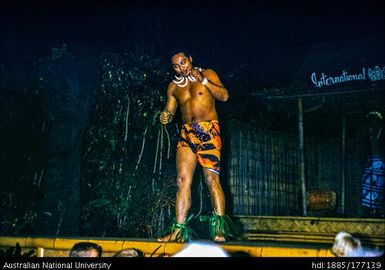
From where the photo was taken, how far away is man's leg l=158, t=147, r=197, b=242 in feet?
16.2

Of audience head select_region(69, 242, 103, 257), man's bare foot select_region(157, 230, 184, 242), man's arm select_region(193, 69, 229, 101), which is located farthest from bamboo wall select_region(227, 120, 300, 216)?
audience head select_region(69, 242, 103, 257)

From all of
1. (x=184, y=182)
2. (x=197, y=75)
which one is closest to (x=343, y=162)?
(x=184, y=182)

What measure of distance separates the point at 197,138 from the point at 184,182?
573 mm

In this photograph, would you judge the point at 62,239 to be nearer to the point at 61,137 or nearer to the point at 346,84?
the point at 61,137

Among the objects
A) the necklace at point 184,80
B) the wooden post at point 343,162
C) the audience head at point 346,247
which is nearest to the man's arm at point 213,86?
the necklace at point 184,80

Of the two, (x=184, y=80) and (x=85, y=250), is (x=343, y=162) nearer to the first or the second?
(x=184, y=80)

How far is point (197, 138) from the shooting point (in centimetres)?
508

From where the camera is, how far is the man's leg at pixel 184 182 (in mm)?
4926

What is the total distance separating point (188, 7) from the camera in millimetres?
9172

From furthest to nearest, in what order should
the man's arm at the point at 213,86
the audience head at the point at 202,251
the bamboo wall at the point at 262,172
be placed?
the bamboo wall at the point at 262,172
the man's arm at the point at 213,86
the audience head at the point at 202,251

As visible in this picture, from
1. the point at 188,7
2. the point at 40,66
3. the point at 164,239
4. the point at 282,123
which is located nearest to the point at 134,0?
the point at 188,7

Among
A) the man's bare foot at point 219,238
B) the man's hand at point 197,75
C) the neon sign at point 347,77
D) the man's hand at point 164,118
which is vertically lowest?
the man's bare foot at point 219,238

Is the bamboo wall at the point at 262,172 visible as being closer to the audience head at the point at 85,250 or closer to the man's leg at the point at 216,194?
the man's leg at the point at 216,194

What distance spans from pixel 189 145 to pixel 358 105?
175 inches
